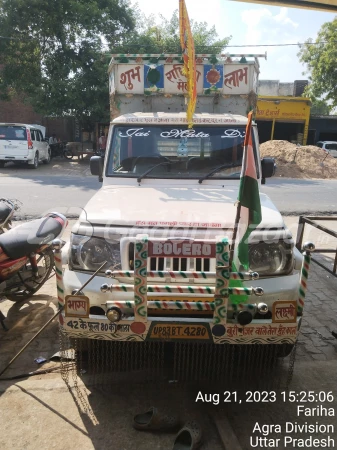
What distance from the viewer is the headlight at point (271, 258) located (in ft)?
10.2

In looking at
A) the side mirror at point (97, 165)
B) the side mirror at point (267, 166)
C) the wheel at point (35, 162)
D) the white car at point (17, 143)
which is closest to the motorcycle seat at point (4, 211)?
the side mirror at point (97, 165)

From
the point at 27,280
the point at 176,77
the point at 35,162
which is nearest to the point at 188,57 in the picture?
the point at 176,77

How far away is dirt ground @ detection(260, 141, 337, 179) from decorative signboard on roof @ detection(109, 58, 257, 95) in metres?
14.2

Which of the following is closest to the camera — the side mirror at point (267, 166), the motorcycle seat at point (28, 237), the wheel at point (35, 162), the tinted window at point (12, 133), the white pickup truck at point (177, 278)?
the white pickup truck at point (177, 278)

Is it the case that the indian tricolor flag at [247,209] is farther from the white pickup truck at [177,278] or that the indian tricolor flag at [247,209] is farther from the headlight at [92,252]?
the headlight at [92,252]

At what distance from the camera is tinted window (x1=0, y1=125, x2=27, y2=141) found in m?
17.2

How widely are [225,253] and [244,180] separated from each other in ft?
1.90

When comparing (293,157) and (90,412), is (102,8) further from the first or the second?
(90,412)

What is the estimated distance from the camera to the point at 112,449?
2.71 m

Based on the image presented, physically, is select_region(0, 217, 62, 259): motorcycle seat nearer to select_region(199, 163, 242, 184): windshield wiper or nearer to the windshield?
the windshield

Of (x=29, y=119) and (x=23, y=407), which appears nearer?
(x=23, y=407)

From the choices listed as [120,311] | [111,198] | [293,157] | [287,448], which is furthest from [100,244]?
[293,157]

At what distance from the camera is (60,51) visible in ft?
65.3

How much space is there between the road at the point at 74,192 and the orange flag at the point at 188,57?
16.6ft
